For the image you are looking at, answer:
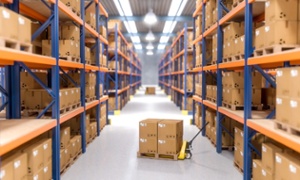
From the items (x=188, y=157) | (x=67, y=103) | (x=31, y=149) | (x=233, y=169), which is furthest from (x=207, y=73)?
(x=31, y=149)

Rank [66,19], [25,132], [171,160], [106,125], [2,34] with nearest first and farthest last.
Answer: [2,34] < [25,132] < [171,160] < [66,19] < [106,125]

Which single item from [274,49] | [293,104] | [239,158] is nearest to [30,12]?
[274,49]

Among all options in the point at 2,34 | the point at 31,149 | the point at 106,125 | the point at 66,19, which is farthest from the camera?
the point at 106,125

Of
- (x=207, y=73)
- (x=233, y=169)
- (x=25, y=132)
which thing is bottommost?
(x=233, y=169)

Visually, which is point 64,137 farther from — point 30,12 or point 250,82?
point 250,82

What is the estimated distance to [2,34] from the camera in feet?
11.2

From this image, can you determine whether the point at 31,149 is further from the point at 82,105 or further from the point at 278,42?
the point at 278,42

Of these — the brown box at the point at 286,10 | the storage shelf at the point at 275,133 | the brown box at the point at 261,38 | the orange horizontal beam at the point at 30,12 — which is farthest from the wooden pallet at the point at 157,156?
the orange horizontal beam at the point at 30,12

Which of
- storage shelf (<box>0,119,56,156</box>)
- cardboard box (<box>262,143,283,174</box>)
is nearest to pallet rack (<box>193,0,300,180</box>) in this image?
cardboard box (<box>262,143,283,174</box>)

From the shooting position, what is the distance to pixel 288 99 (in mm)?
3531

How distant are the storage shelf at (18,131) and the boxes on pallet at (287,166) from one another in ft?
9.96

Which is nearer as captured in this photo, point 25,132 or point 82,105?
point 25,132

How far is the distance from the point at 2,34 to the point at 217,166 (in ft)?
14.4

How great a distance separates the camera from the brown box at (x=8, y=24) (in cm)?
339
